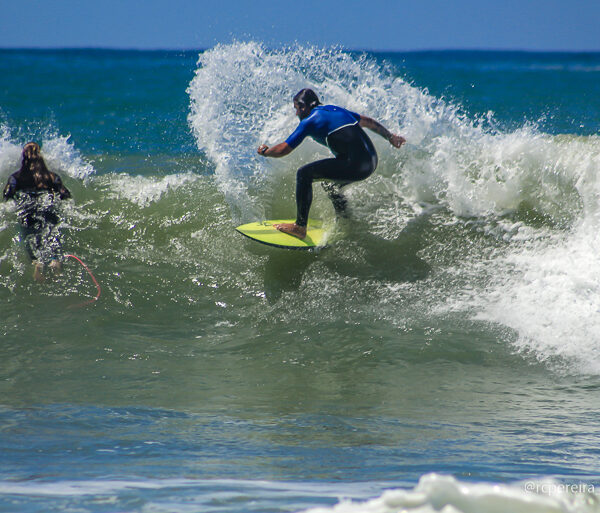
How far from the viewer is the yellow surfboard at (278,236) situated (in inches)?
208

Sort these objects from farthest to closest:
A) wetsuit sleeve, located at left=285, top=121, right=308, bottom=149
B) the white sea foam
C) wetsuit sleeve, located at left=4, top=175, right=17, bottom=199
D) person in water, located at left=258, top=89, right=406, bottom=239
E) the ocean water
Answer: wetsuit sleeve, located at left=4, top=175, right=17, bottom=199 → person in water, located at left=258, top=89, right=406, bottom=239 → wetsuit sleeve, located at left=285, top=121, right=308, bottom=149 → the ocean water → the white sea foam

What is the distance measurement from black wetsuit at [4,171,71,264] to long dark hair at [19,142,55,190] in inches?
0.8

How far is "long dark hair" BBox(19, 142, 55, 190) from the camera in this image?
18.1 feet

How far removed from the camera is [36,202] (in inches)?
219

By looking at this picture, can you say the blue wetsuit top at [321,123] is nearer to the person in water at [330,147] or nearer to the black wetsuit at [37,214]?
the person in water at [330,147]

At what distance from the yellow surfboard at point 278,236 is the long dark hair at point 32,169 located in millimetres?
1895

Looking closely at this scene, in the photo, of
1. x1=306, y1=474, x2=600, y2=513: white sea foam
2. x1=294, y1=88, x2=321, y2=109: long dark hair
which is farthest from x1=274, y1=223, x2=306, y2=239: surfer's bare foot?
x1=306, y1=474, x2=600, y2=513: white sea foam

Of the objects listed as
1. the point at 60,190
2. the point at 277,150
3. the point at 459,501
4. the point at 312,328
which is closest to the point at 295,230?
the point at 277,150

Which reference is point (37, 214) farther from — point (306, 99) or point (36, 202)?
point (306, 99)

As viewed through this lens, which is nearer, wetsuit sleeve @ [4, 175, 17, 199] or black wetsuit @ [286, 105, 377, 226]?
black wetsuit @ [286, 105, 377, 226]

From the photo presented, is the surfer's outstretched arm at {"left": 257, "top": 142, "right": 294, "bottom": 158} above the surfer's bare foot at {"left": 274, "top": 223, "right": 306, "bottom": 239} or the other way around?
above

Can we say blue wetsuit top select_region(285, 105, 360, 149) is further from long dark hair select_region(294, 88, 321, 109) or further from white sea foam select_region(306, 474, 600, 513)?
white sea foam select_region(306, 474, 600, 513)

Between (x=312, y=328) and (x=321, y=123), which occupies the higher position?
(x=321, y=123)

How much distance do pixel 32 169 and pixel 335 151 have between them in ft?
9.18
